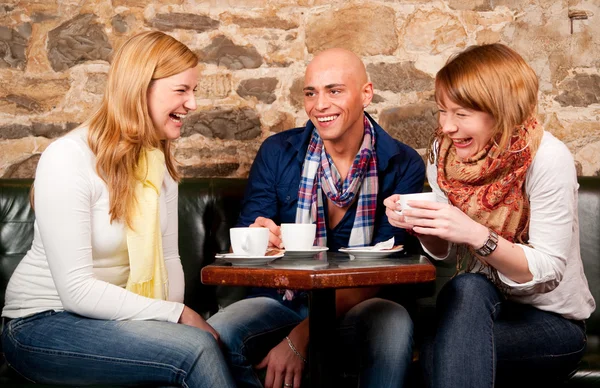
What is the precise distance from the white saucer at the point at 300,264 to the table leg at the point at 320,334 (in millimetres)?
91

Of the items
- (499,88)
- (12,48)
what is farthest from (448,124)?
(12,48)

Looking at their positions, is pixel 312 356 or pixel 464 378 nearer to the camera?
pixel 464 378

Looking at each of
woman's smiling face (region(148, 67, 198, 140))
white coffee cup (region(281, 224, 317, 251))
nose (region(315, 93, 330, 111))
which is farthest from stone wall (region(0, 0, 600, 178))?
white coffee cup (region(281, 224, 317, 251))

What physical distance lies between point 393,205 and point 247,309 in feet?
2.38

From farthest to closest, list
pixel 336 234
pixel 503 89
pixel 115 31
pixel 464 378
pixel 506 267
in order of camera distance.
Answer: pixel 115 31 < pixel 336 234 < pixel 503 89 < pixel 506 267 < pixel 464 378

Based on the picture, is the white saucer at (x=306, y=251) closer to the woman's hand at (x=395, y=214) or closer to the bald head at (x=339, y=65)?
the woman's hand at (x=395, y=214)

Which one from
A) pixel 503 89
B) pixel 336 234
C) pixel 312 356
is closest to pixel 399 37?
pixel 336 234

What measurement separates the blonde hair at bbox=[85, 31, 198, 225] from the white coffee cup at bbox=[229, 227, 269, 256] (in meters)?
0.36

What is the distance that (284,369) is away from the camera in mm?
2256

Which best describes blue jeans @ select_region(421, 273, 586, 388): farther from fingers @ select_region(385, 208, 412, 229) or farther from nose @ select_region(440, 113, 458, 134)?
nose @ select_region(440, 113, 458, 134)

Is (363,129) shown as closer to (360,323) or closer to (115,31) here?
(360,323)

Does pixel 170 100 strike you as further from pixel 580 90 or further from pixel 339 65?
pixel 580 90

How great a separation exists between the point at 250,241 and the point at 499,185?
2.41ft

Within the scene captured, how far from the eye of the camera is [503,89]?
6.62 feet
